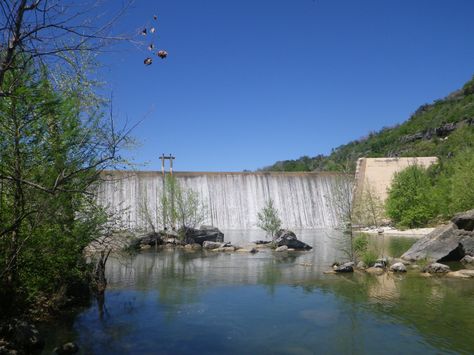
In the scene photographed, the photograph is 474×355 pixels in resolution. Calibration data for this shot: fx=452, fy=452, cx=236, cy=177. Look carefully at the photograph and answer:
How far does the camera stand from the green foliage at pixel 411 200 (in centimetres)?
3953

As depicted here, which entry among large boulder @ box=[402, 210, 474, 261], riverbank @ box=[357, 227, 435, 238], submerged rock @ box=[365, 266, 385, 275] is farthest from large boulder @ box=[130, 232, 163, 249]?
large boulder @ box=[402, 210, 474, 261]

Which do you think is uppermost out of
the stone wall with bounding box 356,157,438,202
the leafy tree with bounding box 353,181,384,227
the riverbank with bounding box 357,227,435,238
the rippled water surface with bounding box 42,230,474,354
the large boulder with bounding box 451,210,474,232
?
the stone wall with bounding box 356,157,438,202

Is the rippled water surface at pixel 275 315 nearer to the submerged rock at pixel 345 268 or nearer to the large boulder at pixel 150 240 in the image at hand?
the submerged rock at pixel 345 268

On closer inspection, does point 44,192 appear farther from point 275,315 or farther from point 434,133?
point 434,133

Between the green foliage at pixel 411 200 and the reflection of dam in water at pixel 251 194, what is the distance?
591 cm

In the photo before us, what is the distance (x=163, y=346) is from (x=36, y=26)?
7.07m

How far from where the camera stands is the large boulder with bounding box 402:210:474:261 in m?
19.5

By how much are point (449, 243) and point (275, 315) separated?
11.3 m

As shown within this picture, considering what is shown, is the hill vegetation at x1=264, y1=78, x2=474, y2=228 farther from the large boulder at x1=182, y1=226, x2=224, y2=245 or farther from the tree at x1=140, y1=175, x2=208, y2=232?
the tree at x1=140, y1=175, x2=208, y2=232

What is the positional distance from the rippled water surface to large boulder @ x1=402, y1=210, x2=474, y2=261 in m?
2.72

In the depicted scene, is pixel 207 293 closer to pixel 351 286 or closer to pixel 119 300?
pixel 119 300

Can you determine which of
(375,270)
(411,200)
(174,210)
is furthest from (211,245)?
(411,200)

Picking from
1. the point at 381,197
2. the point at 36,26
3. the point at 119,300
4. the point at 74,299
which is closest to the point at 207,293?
the point at 119,300

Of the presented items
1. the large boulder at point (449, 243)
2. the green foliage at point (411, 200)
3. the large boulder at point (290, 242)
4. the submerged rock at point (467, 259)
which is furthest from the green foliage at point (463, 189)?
the submerged rock at point (467, 259)
